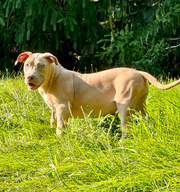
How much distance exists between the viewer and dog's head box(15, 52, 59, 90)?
3.26 meters

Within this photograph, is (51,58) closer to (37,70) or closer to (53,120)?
(37,70)

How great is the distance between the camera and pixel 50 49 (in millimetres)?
7711

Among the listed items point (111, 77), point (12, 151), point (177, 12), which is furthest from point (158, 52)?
point (12, 151)

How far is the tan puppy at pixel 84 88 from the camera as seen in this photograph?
3369 mm

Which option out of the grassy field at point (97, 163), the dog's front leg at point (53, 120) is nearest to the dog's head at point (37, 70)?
the dog's front leg at point (53, 120)

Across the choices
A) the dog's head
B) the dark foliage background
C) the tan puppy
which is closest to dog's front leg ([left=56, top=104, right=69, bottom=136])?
the tan puppy

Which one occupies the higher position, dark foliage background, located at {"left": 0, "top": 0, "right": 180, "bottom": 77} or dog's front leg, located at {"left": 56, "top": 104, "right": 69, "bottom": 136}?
dark foliage background, located at {"left": 0, "top": 0, "right": 180, "bottom": 77}

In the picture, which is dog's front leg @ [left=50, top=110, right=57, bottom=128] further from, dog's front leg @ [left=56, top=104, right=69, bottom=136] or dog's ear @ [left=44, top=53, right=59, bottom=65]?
dog's ear @ [left=44, top=53, right=59, bottom=65]

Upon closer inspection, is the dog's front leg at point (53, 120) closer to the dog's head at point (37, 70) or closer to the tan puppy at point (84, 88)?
the tan puppy at point (84, 88)

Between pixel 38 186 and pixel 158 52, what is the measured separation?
5.12 metres

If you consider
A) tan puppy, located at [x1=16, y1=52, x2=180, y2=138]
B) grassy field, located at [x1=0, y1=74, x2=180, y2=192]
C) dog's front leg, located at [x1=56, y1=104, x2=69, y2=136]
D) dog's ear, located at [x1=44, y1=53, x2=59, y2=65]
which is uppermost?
dog's ear, located at [x1=44, y1=53, x2=59, y2=65]

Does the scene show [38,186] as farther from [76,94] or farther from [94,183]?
[76,94]

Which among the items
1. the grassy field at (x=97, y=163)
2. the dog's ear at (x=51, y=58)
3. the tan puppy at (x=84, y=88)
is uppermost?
the dog's ear at (x=51, y=58)

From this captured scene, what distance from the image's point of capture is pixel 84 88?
3.62 metres
